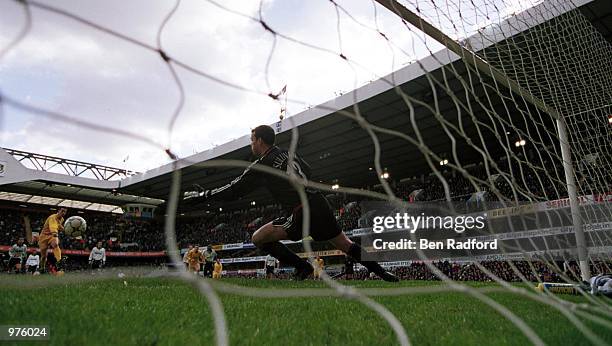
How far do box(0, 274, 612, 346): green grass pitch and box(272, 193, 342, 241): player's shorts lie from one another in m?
0.77

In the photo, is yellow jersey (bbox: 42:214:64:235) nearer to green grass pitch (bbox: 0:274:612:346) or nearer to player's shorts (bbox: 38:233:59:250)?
player's shorts (bbox: 38:233:59:250)

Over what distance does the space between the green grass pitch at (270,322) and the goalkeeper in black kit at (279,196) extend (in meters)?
0.83

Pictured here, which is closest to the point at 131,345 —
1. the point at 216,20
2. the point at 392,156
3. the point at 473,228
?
the point at 216,20

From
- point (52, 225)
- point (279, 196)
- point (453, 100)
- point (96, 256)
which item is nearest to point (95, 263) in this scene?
point (96, 256)

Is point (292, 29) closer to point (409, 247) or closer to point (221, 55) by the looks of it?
point (221, 55)

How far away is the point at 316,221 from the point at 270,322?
1568mm

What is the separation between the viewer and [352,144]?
899 inches

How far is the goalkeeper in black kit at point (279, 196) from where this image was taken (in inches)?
143

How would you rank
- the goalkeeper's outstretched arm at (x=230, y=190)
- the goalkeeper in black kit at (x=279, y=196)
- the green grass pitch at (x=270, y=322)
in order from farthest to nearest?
the goalkeeper in black kit at (x=279, y=196), the goalkeeper's outstretched arm at (x=230, y=190), the green grass pitch at (x=270, y=322)

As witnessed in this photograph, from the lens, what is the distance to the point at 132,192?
36.3 metres

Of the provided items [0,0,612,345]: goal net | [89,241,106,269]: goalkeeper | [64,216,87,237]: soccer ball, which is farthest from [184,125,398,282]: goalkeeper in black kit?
[89,241,106,269]: goalkeeper

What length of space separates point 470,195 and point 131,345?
875 inches

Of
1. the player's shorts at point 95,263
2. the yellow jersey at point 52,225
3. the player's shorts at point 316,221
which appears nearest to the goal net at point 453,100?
the player's shorts at point 316,221

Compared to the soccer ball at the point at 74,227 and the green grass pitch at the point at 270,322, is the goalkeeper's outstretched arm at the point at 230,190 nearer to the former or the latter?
the green grass pitch at the point at 270,322
